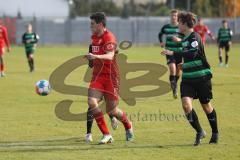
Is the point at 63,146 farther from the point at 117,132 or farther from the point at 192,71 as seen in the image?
the point at 192,71

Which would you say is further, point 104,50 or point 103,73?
Result: point 103,73

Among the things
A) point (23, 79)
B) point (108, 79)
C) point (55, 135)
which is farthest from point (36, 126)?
point (23, 79)

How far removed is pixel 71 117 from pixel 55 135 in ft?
7.78

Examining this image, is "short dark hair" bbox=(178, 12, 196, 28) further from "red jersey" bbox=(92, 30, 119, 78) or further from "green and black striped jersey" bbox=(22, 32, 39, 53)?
"green and black striped jersey" bbox=(22, 32, 39, 53)

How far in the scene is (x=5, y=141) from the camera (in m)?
11.1

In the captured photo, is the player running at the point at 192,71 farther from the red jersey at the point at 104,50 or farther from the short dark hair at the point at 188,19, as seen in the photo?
the red jersey at the point at 104,50

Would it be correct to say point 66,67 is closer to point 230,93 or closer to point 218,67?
point 230,93

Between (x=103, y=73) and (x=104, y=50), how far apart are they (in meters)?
0.42

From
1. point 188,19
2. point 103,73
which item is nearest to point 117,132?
point 103,73

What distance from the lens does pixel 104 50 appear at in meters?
10.7

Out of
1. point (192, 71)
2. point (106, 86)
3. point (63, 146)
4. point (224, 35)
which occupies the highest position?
point (192, 71)

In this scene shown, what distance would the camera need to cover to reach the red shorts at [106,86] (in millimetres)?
10812

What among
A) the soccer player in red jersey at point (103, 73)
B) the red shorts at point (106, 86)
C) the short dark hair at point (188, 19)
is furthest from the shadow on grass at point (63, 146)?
the short dark hair at point (188, 19)

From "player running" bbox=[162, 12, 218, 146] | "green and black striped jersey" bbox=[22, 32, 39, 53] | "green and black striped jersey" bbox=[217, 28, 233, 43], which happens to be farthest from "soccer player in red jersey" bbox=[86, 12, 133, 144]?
"green and black striped jersey" bbox=[217, 28, 233, 43]
